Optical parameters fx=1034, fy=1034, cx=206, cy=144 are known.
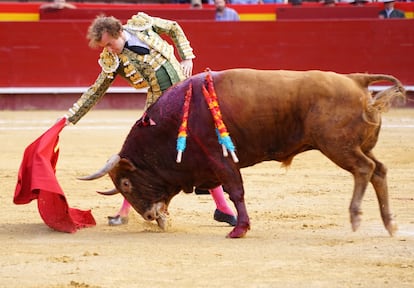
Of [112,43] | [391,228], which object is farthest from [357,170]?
[112,43]

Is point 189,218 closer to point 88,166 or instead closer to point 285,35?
point 88,166

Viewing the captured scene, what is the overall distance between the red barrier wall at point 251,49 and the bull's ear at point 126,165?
23.7 feet

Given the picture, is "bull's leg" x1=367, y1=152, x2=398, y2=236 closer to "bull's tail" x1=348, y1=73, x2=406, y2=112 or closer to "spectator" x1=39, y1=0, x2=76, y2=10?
"bull's tail" x1=348, y1=73, x2=406, y2=112

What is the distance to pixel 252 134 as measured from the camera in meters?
5.48

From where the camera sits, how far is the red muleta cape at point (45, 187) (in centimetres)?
578

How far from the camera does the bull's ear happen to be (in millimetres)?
5676

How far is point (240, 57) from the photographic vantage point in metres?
13.0

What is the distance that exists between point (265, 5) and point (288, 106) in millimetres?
8429

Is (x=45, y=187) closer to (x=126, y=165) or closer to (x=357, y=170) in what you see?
(x=126, y=165)

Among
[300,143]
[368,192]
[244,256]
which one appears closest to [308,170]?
[368,192]

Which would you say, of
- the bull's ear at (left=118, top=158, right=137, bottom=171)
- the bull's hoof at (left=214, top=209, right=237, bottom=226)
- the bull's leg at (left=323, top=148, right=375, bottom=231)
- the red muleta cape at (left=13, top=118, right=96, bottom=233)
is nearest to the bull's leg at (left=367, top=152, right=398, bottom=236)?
the bull's leg at (left=323, top=148, right=375, bottom=231)

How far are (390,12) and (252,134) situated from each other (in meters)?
8.06

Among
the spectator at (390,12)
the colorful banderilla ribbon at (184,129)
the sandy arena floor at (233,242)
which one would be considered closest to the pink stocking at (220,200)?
the sandy arena floor at (233,242)

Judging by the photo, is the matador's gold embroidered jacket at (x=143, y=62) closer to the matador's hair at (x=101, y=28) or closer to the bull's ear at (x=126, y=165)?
the matador's hair at (x=101, y=28)
